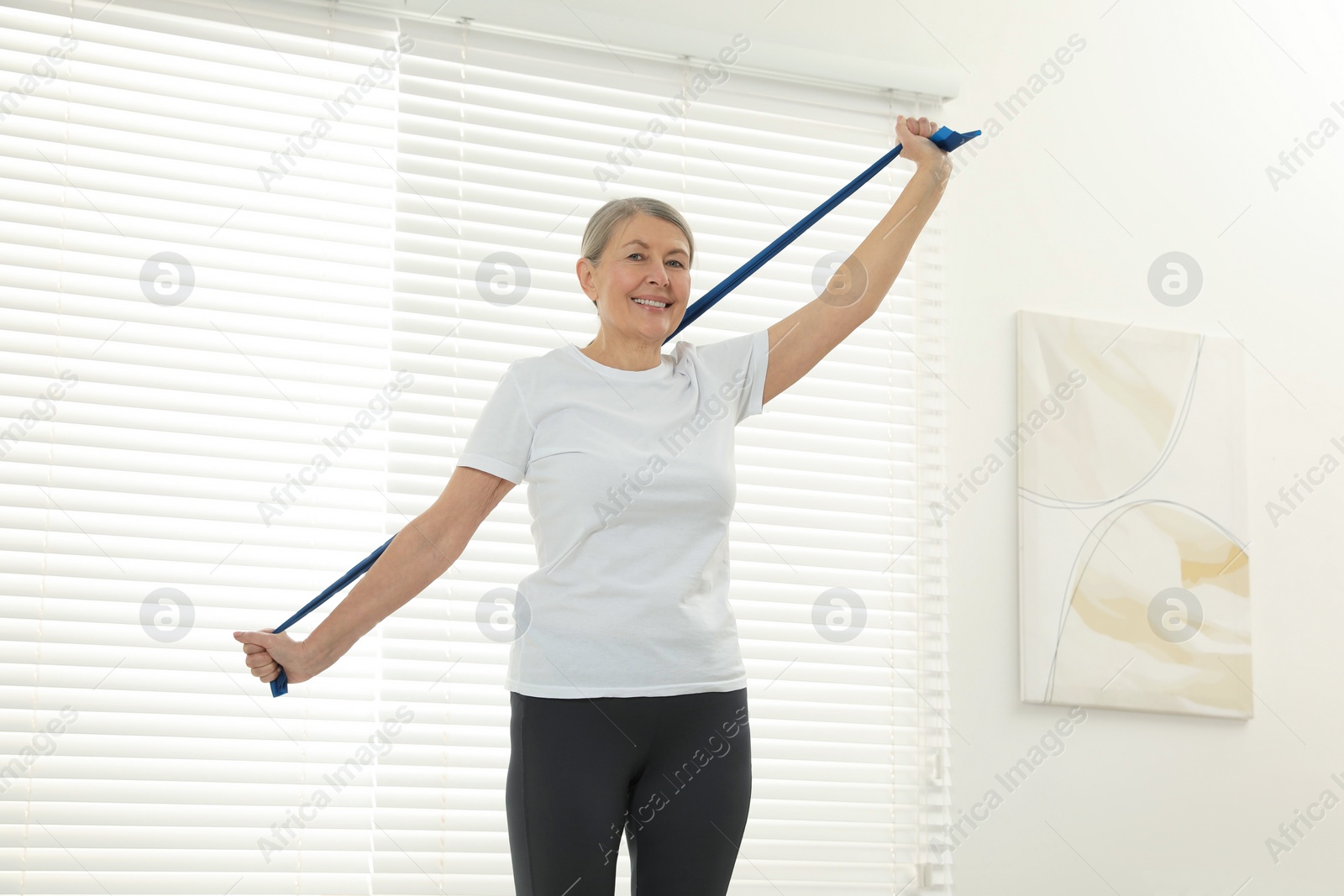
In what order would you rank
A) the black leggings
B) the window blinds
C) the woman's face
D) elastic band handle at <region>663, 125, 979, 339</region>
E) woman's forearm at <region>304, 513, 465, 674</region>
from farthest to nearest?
the window blinds → elastic band handle at <region>663, 125, 979, 339</region> → the woman's face → woman's forearm at <region>304, 513, 465, 674</region> → the black leggings

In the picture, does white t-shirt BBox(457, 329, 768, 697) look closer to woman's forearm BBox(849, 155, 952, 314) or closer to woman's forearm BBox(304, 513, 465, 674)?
woman's forearm BBox(304, 513, 465, 674)

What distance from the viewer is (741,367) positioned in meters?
1.47

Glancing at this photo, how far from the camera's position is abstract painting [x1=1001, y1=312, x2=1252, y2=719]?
2.33m

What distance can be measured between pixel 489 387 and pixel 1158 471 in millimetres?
1487

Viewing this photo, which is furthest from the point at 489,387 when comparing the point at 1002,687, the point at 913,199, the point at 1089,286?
the point at 1089,286

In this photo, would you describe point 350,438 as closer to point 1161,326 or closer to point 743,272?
point 743,272

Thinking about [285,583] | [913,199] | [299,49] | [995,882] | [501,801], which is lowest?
[995,882]

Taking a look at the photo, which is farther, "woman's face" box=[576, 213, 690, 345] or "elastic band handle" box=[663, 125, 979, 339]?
"elastic band handle" box=[663, 125, 979, 339]

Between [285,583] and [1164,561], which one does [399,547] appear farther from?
[1164,561]

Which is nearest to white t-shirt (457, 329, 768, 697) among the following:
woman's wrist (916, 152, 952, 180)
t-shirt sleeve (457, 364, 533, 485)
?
t-shirt sleeve (457, 364, 533, 485)

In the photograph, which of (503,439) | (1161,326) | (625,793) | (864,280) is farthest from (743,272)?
(1161,326)

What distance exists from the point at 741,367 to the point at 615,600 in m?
0.39

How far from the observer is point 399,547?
1.32 metres

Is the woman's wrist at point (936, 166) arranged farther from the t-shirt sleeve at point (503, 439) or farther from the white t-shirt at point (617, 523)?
the t-shirt sleeve at point (503, 439)
